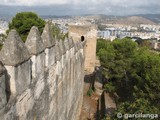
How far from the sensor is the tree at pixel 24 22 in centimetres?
2250

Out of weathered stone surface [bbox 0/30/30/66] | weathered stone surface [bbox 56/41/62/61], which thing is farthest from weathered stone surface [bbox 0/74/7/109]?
weathered stone surface [bbox 56/41/62/61]

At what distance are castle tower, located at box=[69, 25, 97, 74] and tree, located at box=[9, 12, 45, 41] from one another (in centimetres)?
485

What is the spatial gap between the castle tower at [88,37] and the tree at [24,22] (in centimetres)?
485

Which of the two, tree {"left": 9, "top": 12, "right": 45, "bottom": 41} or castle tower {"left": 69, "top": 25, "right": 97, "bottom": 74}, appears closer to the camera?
castle tower {"left": 69, "top": 25, "right": 97, "bottom": 74}

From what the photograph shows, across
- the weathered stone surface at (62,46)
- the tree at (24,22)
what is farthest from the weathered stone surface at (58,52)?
the tree at (24,22)

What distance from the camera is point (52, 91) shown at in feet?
22.3

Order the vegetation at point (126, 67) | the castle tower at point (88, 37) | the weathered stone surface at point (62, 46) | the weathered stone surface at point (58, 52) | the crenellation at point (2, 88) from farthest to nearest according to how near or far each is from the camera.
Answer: the castle tower at point (88, 37)
the vegetation at point (126, 67)
the weathered stone surface at point (62, 46)
the weathered stone surface at point (58, 52)
the crenellation at point (2, 88)

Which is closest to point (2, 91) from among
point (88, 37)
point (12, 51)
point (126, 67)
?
point (12, 51)

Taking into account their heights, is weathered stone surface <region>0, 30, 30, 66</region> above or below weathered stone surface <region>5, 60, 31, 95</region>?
above

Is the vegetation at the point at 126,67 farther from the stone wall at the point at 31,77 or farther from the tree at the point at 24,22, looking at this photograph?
the stone wall at the point at 31,77

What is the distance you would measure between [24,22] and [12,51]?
19414mm

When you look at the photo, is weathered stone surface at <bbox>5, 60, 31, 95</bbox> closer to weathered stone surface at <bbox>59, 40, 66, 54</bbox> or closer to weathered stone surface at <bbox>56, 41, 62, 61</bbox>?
weathered stone surface at <bbox>56, 41, 62, 61</bbox>

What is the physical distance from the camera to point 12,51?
394 centimetres

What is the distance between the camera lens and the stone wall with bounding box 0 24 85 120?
3.83 m
